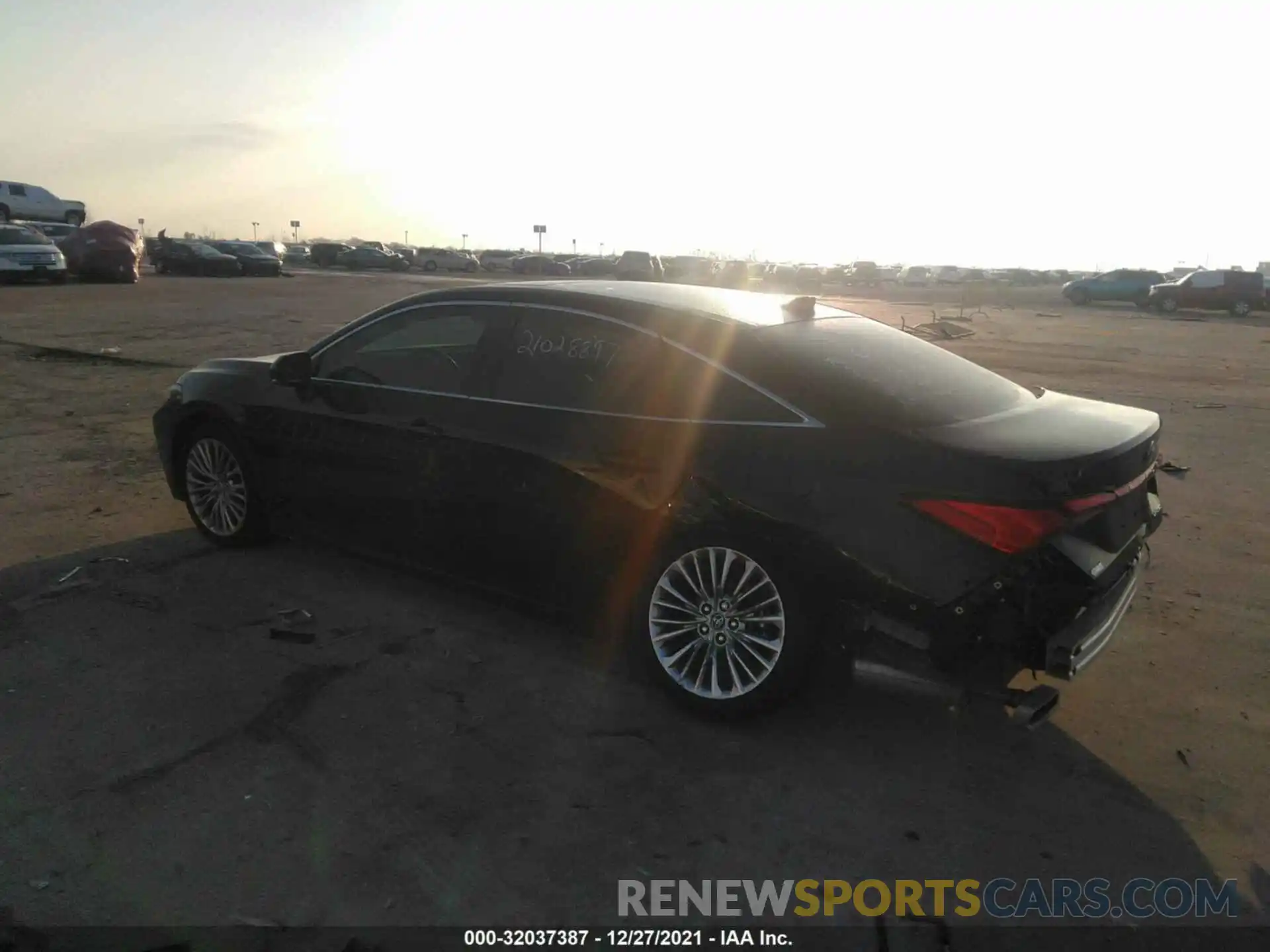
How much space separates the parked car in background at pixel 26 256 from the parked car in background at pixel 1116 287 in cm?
3976

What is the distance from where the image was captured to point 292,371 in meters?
5.04

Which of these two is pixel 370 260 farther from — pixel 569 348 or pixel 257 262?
pixel 569 348

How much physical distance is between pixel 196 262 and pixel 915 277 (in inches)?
1904

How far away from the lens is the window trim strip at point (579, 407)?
142 inches

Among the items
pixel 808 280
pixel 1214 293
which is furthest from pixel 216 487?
pixel 808 280

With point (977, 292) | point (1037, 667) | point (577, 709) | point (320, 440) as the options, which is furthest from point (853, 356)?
point (977, 292)

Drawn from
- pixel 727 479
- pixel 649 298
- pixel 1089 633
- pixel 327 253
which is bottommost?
pixel 327 253

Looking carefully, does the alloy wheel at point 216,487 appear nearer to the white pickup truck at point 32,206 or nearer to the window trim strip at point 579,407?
the window trim strip at point 579,407

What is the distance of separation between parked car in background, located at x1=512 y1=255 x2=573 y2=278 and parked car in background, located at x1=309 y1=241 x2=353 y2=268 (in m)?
10.6

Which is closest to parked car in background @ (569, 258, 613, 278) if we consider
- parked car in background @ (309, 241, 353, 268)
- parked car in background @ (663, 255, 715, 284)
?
parked car in background @ (663, 255, 715, 284)

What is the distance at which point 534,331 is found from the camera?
4344 mm

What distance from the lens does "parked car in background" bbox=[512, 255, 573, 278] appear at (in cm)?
5772

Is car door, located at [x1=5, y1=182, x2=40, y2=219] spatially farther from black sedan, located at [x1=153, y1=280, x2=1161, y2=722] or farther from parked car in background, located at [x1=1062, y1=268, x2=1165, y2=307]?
Result: parked car in background, located at [x1=1062, y1=268, x2=1165, y2=307]

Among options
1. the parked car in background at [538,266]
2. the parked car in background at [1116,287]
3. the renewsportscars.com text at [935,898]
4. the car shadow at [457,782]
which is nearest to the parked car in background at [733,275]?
the parked car in background at [538,266]
